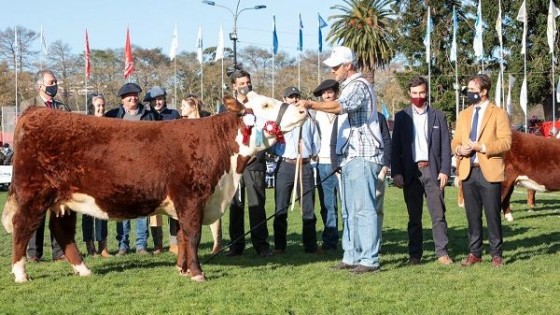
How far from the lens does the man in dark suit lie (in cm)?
959

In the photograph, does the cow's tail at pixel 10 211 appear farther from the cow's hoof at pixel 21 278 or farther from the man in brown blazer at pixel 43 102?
the man in brown blazer at pixel 43 102

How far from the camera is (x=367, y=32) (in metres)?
63.2

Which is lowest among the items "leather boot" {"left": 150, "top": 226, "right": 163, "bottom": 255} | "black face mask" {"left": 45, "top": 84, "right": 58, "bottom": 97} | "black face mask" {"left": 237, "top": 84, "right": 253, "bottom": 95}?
"leather boot" {"left": 150, "top": 226, "right": 163, "bottom": 255}

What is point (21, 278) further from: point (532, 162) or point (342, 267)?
point (532, 162)

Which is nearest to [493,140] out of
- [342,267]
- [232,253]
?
→ [342,267]

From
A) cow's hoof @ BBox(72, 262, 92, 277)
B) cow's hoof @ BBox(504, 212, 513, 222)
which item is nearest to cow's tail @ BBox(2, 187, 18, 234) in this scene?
cow's hoof @ BBox(72, 262, 92, 277)

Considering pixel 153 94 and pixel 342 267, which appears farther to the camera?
pixel 153 94

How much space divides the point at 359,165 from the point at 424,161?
1.27m

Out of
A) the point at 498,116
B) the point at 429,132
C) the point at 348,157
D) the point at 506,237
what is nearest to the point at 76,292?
the point at 348,157

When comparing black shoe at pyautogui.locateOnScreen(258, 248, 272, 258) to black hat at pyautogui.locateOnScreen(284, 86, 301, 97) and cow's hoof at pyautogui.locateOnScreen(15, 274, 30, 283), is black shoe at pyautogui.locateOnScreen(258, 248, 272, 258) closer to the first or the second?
black hat at pyautogui.locateOnScreen(284, 86, 301, 97)

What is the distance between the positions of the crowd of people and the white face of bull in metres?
0.17

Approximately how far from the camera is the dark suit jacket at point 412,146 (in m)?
9.60

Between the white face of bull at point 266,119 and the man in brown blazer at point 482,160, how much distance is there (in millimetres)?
2330

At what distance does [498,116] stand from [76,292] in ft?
17.4
